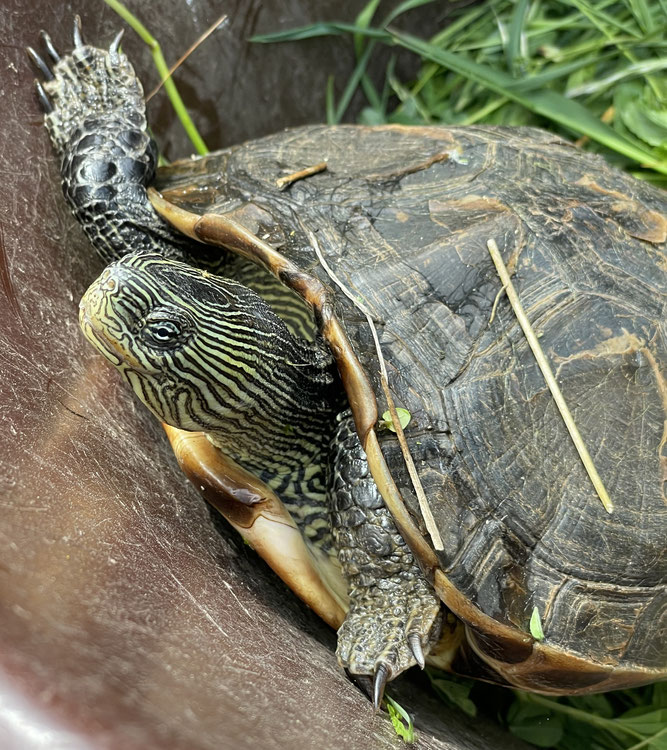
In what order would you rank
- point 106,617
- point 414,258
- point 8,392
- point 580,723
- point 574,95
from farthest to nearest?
point 574,95
point 580,723
point 414,258
point 8,392
point 106,617

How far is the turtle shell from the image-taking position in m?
2.02

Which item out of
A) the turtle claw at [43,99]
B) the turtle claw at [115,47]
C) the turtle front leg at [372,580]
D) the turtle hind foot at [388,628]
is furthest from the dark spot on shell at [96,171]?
the turtle hind foot at [388,628]

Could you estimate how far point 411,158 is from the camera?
8.14 ft

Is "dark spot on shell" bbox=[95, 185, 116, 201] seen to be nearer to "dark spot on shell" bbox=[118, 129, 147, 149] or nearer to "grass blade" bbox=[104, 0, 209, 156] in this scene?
"dark spot on shell" bbox=[118, 129, 147, 149]

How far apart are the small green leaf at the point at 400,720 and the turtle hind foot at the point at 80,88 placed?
78.4 inches

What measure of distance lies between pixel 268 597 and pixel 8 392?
38.5 inches

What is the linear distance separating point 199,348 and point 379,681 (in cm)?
100

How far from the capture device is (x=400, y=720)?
203cm

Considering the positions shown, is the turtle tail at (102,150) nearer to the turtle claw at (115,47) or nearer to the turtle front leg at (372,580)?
the turtle claw at (115,47)

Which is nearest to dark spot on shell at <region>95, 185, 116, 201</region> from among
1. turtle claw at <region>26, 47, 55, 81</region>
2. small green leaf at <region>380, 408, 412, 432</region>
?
turtle claw at <region>26, 47, 55, 81</region>

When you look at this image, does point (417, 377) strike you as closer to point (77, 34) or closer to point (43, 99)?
point (43, 99)

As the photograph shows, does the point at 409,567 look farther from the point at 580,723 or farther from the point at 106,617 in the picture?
the point at 580,723

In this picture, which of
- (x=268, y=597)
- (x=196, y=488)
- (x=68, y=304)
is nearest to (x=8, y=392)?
(x=68, y=304)

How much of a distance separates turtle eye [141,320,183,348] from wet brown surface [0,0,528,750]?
38cm
